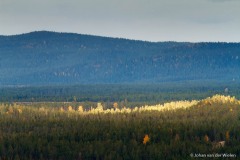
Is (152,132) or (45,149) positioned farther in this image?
(152,132)

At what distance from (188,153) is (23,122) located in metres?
50.9

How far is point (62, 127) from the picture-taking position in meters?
115

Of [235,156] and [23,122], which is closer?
[235,156]

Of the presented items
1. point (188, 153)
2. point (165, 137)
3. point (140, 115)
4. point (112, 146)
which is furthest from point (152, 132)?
point (140, 115)

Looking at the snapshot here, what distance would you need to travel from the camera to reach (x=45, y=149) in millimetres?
90938

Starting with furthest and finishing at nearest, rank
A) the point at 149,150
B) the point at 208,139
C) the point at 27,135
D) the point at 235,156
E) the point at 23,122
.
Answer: the point at 23,122, the point at 27,135, the point at 208,139, the point at 149,150, the point at 235,156

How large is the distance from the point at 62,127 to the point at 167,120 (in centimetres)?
1768

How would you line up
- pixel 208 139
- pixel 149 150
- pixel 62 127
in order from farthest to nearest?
1. pixel 62 127
2. pixel 208 139
3. pixel 149 150

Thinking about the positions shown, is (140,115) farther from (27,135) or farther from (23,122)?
(27,135)

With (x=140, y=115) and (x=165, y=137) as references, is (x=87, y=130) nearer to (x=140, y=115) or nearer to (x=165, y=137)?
(x=165, y=137)

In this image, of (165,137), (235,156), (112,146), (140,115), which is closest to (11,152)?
(112,146)

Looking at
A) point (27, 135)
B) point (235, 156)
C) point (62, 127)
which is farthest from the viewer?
point (62, 127)

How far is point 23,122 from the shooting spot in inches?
5025

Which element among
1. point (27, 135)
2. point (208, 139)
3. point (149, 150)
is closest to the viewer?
point (149, 150)
